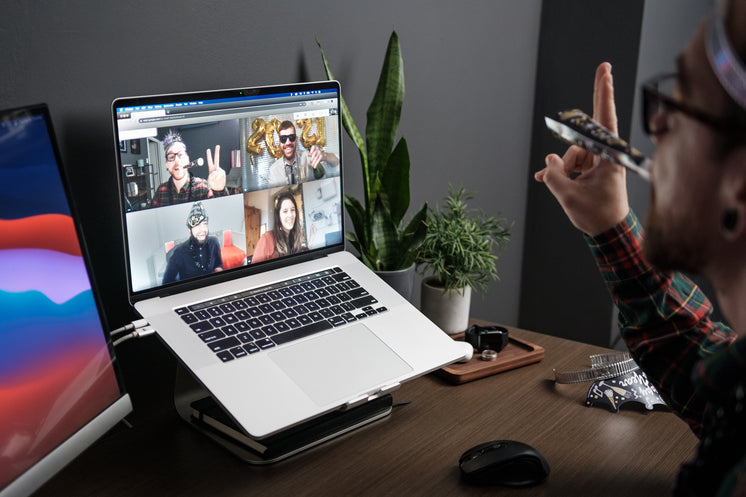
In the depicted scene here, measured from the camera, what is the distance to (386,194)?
135 cm

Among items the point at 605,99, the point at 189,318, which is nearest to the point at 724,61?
the point at 605,99

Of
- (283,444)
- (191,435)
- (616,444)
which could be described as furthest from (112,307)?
(616,444)

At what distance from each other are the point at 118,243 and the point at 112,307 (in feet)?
0.32

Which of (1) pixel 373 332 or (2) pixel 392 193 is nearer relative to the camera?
(1) pixel 373 332

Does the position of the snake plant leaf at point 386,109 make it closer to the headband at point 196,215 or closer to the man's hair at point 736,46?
the headband at point 196,215

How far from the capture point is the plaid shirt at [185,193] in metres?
1.01

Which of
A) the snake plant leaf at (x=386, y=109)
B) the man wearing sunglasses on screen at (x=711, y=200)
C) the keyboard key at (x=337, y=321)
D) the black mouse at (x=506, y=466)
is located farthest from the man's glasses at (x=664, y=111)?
the snake plant leaf at (x=386, y=109)

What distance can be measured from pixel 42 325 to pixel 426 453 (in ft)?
1.72

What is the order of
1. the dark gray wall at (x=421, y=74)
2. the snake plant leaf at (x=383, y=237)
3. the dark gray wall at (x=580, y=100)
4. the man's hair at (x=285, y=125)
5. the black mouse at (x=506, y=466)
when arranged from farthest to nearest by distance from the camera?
1. the dark gray wall at (x=580, y=100)
2. the snake plant leaf at (x=383, y=237)
3. the man's hair at (x=285, y=125)
4. the dark gray wall at (x=421, y=74)
5. the black mouse at (x=506, y=466)

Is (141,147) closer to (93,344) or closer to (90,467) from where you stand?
(93,344)

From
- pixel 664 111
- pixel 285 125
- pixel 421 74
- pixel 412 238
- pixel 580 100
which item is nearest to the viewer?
pixel 664 111

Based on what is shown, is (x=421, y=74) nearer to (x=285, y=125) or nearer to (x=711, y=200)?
(x=285, y=125)

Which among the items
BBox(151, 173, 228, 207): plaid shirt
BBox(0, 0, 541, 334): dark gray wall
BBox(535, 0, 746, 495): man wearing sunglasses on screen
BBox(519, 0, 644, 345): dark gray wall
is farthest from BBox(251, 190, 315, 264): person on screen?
BBox(519, 0, 644, 345): dark gray wall

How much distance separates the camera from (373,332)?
1.12 metres
